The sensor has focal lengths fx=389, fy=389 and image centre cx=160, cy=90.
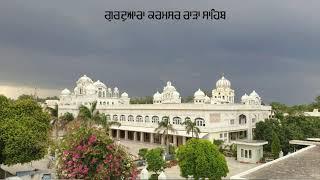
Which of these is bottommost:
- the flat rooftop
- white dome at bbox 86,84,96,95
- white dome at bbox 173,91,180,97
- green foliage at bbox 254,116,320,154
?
the flat rooftop

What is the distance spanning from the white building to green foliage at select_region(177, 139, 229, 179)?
1765 centimetres

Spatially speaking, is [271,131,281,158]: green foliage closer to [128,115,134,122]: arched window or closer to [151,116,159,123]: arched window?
[151,116,159,123]: arched window

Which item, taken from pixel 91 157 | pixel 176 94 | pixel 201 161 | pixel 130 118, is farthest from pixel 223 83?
pixel 91 157

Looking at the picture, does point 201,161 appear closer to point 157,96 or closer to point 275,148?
point 275,148

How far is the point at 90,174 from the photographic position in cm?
1650

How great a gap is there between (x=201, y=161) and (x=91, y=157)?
33.8 ft

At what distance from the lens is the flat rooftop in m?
19.4

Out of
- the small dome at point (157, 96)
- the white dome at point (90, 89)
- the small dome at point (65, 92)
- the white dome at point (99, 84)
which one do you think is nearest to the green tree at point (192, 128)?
the white dome at point (90, 89)

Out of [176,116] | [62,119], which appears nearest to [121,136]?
[62,119]

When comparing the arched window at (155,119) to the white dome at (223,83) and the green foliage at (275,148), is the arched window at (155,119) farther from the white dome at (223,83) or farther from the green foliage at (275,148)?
the white dome at (223,83)

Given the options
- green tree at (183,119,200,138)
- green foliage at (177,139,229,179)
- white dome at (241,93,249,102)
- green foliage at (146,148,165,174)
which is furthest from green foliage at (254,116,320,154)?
green foliage at (177,139,229,179)

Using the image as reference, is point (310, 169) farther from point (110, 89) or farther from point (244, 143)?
point (110, 89)

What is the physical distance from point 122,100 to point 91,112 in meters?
34.0

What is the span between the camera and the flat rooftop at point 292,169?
63.7ft
